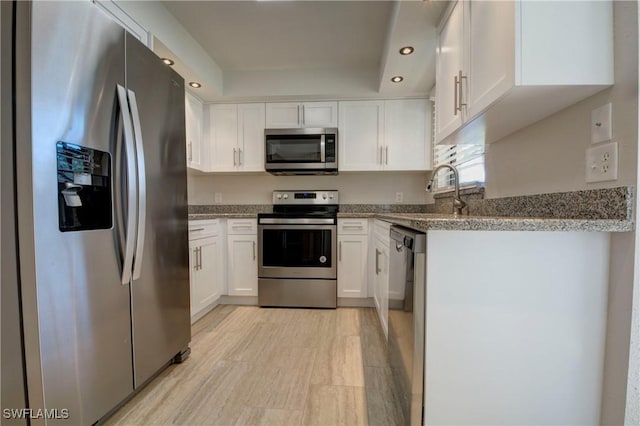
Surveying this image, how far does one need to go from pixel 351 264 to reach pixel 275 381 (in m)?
1.40

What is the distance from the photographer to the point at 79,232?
108 cm

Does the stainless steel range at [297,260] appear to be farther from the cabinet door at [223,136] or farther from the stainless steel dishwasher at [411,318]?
the stainless steel dishwasher at [411,318]

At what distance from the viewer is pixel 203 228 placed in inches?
99.0

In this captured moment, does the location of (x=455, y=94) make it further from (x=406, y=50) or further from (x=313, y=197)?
(x=313, y=197)

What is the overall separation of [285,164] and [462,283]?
2.27 m

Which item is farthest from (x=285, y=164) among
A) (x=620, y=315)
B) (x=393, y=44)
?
(x=620, y=315)

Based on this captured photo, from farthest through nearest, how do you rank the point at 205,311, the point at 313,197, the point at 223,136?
the point at 313,197
the point at 223,136
the point at 205,311

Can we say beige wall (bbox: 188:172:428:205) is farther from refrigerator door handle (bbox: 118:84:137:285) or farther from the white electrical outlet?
the white electrical outlet

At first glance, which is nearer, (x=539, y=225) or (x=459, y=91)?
(x=539, y=225)

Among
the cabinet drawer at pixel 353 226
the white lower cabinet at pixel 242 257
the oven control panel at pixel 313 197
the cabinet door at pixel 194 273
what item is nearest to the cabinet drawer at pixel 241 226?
the white lower cabinet at pixel 242 257

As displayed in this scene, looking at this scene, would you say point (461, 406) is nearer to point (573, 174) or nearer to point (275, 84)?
point (573, 174)

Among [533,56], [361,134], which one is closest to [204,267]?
[361,134]

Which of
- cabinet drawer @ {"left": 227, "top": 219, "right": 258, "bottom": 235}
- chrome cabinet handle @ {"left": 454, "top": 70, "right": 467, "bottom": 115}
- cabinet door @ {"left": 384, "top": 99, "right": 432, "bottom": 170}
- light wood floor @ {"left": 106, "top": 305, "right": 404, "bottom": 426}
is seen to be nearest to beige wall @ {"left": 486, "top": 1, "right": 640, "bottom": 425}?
chrome cabinet handle @ {"left": 454, "top": 70, "right": 467, "bottom": 115}

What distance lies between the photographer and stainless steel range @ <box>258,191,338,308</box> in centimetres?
276
